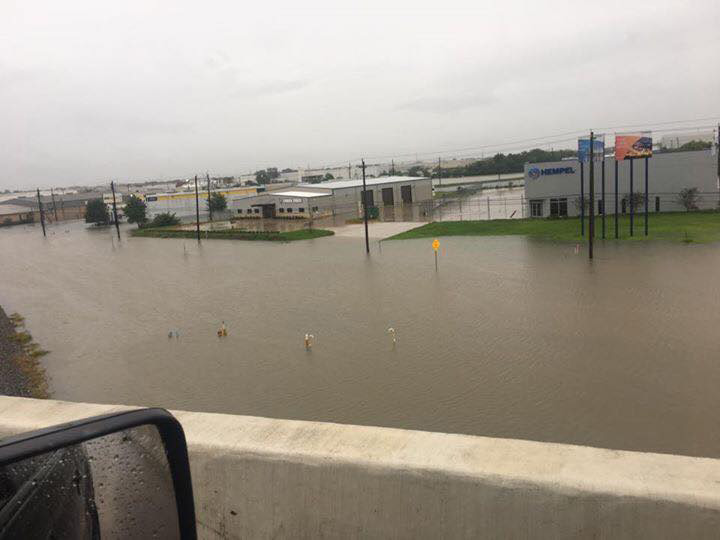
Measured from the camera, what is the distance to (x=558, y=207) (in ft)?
106

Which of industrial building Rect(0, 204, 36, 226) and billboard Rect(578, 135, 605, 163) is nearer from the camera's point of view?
billboard Rect(578, 135, 605, 163)

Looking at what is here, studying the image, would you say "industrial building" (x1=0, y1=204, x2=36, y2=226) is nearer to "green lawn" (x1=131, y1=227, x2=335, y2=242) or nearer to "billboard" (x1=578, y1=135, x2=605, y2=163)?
"green lawn" (x1=131, y1=227, x2=335, y2=242)

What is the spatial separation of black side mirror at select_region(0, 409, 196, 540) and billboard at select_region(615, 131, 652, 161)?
23198mm

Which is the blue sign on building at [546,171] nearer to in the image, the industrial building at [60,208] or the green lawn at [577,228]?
the green lawn at [577,228]

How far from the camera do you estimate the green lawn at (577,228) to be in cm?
2264

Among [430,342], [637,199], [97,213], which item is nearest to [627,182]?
[637,199]

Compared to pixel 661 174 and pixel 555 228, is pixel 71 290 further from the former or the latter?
pixel 661 174

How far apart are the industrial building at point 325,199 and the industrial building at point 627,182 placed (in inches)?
620

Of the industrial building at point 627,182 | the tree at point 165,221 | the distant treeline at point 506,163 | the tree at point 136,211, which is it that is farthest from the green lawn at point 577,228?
the distant treeline at point 506,163

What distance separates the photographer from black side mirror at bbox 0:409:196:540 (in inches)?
54.1

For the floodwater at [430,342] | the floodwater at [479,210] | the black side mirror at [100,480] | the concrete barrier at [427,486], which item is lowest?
the floodwater at [430,342]

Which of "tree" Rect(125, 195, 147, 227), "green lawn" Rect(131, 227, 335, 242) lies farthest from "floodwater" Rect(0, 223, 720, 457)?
"tree" Rect(125, 195, 147, 227)

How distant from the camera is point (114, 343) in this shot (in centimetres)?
1237

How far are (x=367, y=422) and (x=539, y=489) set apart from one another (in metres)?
5.63
